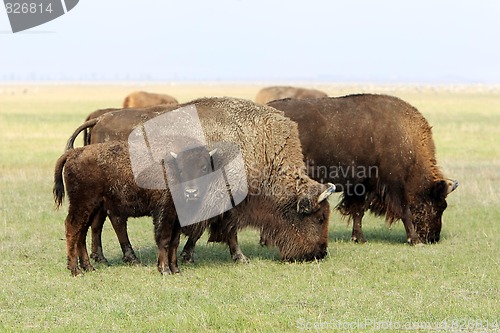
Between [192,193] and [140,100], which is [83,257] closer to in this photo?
[192,193]

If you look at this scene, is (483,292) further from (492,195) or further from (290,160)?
(492,195)

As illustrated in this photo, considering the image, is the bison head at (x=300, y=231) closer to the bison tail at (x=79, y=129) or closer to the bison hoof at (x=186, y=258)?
the bison hoof at (x=186, y=258)

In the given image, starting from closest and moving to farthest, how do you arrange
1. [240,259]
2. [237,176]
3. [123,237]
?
[237,176], [123,237], [240,259]

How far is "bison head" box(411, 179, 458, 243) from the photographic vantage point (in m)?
11.6

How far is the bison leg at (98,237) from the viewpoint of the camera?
32.8 ft

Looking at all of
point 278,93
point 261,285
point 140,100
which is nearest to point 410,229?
point 261,285

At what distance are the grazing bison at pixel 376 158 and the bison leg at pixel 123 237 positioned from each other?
10.2 ft

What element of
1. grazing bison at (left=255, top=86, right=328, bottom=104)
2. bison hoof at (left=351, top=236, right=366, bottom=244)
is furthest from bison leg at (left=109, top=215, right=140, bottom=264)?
grazing bison at (left=255, top=86, right=328, bottom=104)

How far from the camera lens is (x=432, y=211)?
11.7 meters

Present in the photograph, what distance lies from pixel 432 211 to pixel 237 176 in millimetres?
3726

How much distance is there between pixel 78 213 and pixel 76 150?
799 mm

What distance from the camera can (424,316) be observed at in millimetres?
7094

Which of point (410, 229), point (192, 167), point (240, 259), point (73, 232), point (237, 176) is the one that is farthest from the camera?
point (410, 229)

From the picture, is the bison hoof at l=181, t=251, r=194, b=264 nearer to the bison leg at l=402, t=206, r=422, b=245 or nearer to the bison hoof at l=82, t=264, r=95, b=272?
the bison hoof at l=82, t=264, r=95, b=272
